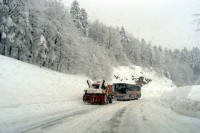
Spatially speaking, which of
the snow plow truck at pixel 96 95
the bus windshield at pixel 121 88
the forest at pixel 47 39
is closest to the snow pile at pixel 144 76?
the forest at pixel 47 39

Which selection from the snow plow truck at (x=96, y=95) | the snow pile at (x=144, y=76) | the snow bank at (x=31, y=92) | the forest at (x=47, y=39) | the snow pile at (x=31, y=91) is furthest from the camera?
the snow pile at (x=144, y=76)

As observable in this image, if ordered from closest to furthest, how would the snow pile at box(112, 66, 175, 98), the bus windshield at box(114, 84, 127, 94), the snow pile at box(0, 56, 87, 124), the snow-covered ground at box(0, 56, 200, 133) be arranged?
1. the snow-covered ground at box(0, 56, 200, 133)
2. the snow pile at box(0, 56, 87, 124)
3. the bus windshield at box(114, 84, 127, 94)
4. the snow pile at box(112, 66, 175, 98)

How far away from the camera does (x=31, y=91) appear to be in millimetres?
26812

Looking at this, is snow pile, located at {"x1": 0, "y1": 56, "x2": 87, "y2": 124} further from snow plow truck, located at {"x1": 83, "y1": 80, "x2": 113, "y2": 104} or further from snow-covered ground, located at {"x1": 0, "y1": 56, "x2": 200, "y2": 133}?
snow plow truck, located at {"x1": 83, "y1": 80, "x2": 113, "y2": 104}

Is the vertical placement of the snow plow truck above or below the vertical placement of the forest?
below

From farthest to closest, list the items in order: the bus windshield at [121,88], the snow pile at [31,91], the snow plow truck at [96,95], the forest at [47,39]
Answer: the bus windshield at [121,88] < the forest at [47,39] < the snow plow truck at [96,95] < the snow pile at [31,91]

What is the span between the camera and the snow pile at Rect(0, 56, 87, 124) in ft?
66.2

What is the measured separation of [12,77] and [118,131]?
18497 millimetres

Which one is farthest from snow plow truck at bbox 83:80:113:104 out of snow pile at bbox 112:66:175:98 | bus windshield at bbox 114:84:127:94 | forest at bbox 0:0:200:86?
snow pile at bbox 112:66:175:98

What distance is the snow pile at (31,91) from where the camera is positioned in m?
20.2

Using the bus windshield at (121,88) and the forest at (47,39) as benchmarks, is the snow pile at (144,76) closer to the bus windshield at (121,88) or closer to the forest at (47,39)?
the forest at (47,39)

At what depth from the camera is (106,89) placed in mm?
33625

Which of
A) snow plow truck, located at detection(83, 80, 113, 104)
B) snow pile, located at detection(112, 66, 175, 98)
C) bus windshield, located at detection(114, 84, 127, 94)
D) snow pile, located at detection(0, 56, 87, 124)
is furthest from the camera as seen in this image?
snow pile, located at detection(112, 66, 175, 98)

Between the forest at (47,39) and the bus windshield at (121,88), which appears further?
the bus windshield at (121,88)
